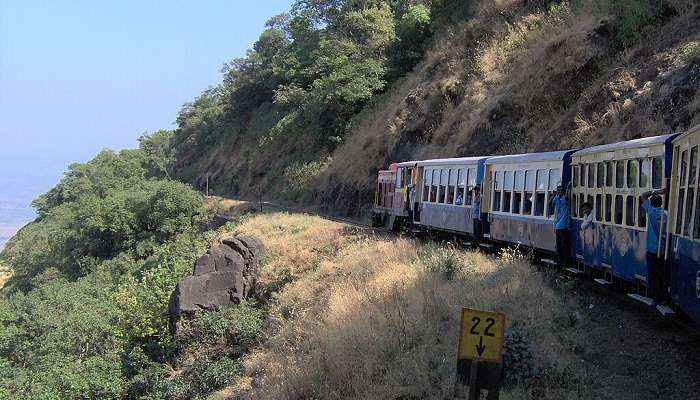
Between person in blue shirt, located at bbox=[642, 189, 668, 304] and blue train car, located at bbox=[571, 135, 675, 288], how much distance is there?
0.67 ft

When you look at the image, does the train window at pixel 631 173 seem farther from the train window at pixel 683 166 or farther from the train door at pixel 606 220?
the train window at pixel 683 166

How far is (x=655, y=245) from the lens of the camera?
996 centimetres

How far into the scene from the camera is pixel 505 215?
17.5m

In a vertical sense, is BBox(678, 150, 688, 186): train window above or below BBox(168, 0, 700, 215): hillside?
below

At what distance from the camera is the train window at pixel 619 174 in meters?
11.7

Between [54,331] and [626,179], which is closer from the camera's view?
[626,179]

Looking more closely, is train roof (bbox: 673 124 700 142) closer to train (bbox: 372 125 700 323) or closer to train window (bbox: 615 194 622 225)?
train (bbox: 372 125 700 323)

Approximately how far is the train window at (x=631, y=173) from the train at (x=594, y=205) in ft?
0.05

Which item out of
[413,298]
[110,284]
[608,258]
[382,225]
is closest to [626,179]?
[608,258]

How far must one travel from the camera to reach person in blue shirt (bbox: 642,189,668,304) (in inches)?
387

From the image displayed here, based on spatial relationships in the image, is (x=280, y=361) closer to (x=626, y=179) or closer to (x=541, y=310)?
(x=541, y=310)

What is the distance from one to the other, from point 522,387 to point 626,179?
498cm

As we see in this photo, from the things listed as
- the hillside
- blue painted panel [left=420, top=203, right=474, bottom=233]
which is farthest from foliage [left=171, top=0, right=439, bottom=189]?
blue painted panel [left=420, top=203, right=474, bottom=233]

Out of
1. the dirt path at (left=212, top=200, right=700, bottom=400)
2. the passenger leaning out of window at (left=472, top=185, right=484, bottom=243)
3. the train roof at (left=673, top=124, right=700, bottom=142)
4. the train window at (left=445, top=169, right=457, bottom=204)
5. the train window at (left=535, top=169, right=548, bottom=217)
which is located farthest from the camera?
the train window at (left=445, top=169, right=457, bottom=204)
